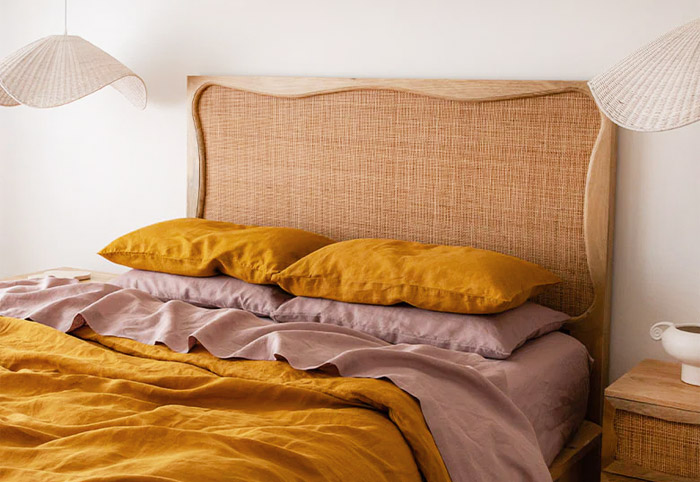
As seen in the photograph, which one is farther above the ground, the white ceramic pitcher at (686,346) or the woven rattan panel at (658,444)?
the white ceramic pitcher at (686,346)

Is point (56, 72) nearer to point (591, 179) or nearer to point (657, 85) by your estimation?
point (591, 179)

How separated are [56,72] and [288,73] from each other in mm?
862

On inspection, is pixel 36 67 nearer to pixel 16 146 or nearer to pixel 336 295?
pixel 16 146

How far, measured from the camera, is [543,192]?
2547 mm

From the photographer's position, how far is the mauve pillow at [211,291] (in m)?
2.54

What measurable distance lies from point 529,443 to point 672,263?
90 cm

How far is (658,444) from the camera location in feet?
6.77

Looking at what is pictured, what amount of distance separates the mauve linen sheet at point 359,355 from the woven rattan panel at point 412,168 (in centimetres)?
65

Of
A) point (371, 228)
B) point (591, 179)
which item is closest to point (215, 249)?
point (371, 228)

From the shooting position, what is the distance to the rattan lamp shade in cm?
307

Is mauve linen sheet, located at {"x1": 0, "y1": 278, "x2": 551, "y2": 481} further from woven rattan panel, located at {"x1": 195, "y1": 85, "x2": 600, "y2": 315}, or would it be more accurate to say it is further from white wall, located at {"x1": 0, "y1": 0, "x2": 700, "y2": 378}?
white wall, located at {"x1": 0, "y1": 0, "x2": 700, "y2": 378}

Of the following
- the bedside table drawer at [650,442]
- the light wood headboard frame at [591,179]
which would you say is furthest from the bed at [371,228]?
the bedside table drawer at [650,442]

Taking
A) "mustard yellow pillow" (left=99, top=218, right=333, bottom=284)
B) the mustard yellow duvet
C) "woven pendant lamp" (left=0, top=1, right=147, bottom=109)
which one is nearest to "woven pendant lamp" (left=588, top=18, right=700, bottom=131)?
the mustard yellow duvet

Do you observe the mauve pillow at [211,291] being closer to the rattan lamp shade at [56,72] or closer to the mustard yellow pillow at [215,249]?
the mustard yellow pillow at [215,249]
